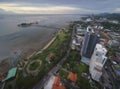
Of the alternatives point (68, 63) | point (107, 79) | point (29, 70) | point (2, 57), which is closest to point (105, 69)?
point (107, 79)

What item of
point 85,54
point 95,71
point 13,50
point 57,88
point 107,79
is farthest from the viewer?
point 13,50

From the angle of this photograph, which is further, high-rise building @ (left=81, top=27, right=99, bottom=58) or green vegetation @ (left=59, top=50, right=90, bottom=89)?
high-rise building @ (left=81, top=27, right=99, bottom=58)

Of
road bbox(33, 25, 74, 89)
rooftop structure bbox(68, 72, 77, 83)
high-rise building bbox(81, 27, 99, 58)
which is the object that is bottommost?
road bbox(33, 25, 74, 89)

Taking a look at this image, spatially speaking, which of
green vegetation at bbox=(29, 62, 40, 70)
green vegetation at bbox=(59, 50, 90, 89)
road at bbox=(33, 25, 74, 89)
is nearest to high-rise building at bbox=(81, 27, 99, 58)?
green vegetation at bbox=(59, 50, 90, 89)

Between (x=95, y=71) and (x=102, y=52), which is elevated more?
(x=102, y=52)

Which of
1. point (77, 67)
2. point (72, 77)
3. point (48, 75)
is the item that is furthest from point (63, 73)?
point (77, 67)

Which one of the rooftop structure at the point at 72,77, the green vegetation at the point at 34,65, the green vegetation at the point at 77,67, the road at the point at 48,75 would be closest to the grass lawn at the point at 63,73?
the green vegetation at the point at 77,67

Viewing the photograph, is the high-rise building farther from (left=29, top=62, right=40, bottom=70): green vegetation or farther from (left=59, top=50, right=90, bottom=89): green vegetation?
(left=29, top=62, right=40, bottom=70): green vegetation

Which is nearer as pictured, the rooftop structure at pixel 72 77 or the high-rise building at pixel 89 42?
the rooftop structure at pixel 72 77

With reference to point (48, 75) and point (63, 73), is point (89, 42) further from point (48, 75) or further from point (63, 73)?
point (48, 75)

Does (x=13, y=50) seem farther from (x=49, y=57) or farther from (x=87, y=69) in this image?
(x=87, y=69)

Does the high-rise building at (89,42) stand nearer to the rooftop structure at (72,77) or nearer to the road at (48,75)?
the road at (48,75)
